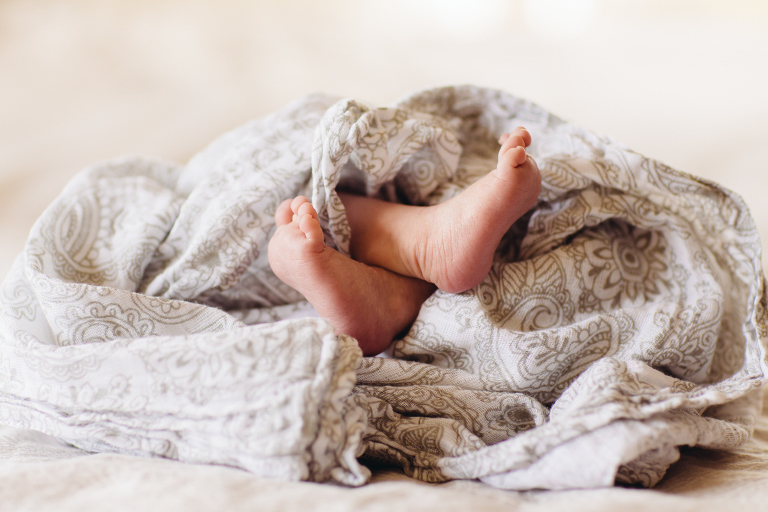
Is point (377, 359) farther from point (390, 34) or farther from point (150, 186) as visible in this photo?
point (390, 34)

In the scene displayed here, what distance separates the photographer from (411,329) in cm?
56

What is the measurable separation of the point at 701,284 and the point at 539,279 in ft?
0.67

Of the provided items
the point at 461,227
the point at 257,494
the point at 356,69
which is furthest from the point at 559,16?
the point at 257,494

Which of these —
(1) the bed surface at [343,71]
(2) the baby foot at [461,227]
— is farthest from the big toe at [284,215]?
(1) the bed surface at [343,71]

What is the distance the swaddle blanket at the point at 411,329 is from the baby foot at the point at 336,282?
0.03 meters

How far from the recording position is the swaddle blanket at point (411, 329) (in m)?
0.41

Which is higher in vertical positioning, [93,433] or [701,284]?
[701,284]

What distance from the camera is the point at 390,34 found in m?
1.06

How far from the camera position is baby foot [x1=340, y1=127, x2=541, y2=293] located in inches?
19.6

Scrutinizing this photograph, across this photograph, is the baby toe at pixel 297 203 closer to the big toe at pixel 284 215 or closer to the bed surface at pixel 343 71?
the big toe at pixel 284 215

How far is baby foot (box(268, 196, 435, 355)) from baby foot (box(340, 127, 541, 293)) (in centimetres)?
4

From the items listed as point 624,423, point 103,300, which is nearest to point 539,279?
point 624,423

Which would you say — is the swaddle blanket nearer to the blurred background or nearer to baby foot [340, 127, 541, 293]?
baby foot [340, 127, 541, 293]

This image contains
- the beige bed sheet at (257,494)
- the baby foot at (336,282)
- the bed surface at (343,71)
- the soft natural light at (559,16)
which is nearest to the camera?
the beige bed sheet at (257,494)
